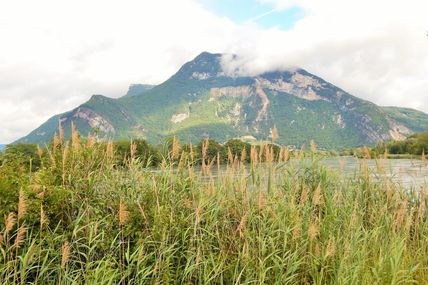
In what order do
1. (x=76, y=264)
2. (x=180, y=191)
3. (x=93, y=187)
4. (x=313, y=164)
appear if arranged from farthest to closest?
(x=313, y=164) < (x=180, y=191) < (x=93, y=187) < (x=76, y=264)

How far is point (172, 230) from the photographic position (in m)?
6.09

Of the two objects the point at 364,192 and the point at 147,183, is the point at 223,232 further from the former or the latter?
the point at 364,192

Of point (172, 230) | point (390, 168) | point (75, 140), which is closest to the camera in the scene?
point (172, 230)

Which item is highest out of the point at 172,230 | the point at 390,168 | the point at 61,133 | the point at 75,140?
the point at 61,133

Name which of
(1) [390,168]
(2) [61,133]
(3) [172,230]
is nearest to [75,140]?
(2) [61,133]

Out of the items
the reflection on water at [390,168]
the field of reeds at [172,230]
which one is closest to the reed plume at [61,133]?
the field of reeds at [172,230]

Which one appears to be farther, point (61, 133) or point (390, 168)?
point (390, 168)

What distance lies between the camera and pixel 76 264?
5922mm

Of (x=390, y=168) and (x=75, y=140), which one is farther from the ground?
(x=75, y=140)

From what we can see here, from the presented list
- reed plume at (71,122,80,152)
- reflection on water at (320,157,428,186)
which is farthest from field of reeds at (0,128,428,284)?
reflection on water at (320,157,428,186)

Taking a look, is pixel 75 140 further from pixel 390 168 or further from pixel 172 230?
pixel 390 168

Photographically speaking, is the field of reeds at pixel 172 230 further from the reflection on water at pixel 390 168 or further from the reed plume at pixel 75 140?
the reflection on water at pixel 390 168

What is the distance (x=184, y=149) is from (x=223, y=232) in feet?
7.55

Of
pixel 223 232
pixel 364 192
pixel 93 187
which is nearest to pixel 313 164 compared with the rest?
pixel 364 192
